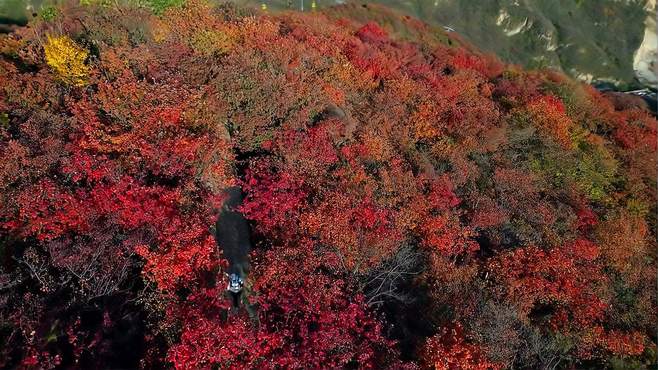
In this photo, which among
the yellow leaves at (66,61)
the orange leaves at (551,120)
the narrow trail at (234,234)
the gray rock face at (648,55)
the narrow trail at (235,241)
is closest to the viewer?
the narrow trail at (235,241)

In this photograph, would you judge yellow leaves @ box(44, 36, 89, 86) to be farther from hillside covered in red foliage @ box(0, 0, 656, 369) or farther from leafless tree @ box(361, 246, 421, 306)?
leafless tree @ box(361, 246, 421, 306)

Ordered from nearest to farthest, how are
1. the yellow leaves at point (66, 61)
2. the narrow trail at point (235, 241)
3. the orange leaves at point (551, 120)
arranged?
the narrow trail at point (235, 241), the yellow leaves at point (66, 61), the orange leaves at point (551, 120)

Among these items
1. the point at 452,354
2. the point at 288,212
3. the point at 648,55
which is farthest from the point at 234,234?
the point at 648,55

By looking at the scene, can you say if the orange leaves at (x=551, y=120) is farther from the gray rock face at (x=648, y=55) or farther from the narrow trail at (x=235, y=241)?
the gray rock face at (x=648, y=55)

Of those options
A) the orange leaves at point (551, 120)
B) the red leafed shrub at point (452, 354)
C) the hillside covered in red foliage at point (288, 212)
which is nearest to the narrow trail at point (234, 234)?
the hillside covered in red foliage at point (288, 212)

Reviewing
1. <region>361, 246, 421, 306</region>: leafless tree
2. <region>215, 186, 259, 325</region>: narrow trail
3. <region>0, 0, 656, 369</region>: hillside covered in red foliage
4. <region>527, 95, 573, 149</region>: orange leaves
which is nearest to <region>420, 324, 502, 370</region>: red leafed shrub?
<region>0, 0, 656, 369</region>: hillside covered in red foliage

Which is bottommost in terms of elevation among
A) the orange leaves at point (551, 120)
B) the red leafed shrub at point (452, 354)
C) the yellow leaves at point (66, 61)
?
the red leafed shrub at point (452, 354)
